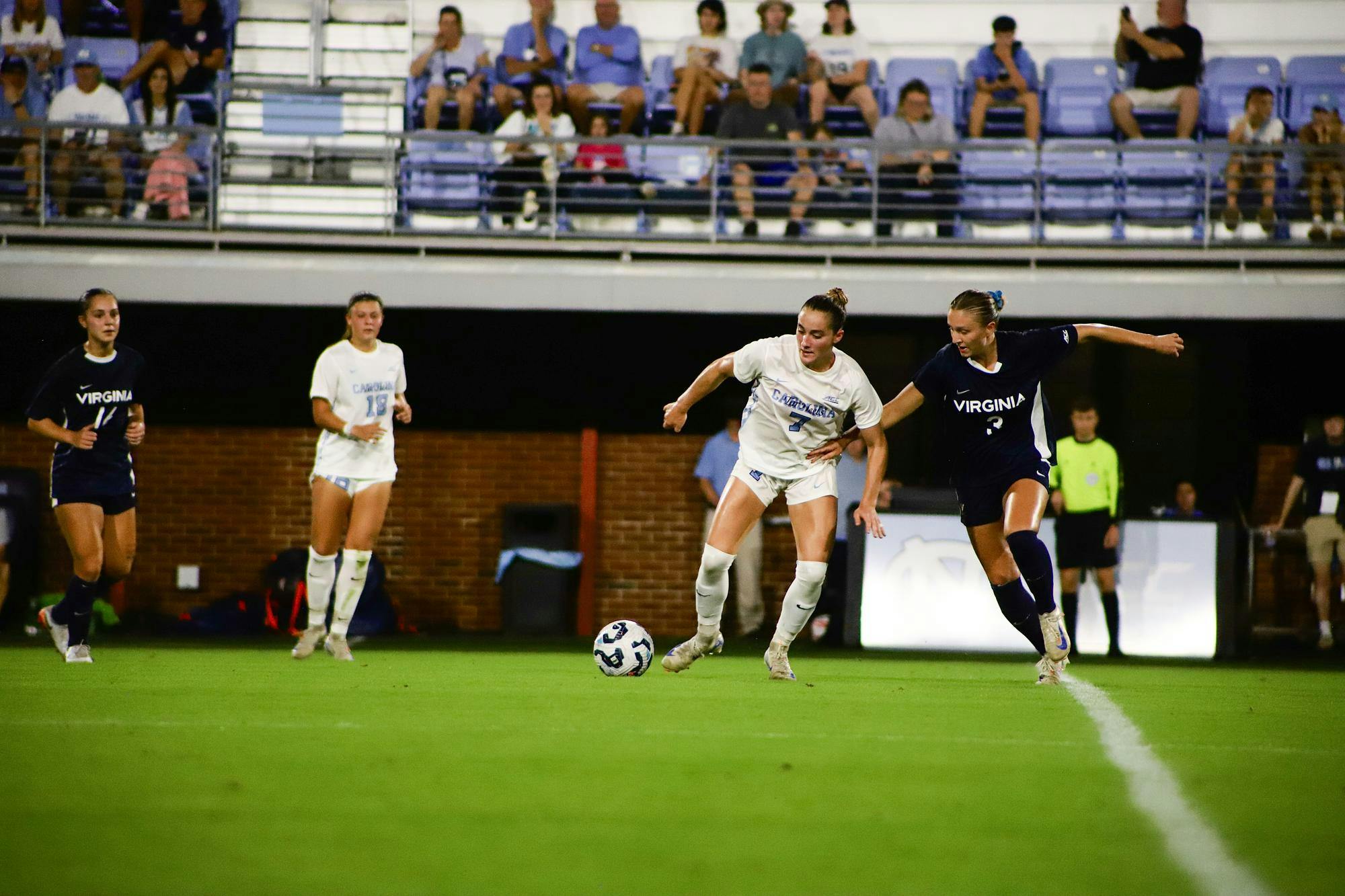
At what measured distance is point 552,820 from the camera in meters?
3.61

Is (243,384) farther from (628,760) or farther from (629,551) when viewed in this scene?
(628,760)

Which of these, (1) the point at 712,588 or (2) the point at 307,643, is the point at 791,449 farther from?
(2) the point at 307,643

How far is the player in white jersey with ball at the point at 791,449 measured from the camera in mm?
Answer: 7680

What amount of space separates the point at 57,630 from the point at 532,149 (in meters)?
6.44

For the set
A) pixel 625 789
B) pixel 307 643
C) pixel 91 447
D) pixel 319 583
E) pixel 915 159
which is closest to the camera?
pixel 625 789

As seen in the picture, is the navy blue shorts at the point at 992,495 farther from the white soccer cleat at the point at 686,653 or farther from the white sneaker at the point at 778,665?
the white soccer cleat at the point at 686,653

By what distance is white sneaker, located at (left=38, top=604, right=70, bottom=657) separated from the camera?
8.73 m

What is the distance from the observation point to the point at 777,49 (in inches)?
561

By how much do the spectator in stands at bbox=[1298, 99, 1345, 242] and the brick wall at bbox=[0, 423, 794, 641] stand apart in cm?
553

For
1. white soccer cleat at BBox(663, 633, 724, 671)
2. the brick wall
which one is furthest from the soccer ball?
the brick wall

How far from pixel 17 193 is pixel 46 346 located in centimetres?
147

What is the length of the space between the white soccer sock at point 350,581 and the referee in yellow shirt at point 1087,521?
554cm

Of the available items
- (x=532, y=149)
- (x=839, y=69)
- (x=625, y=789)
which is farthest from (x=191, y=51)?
(x=625, y=789)

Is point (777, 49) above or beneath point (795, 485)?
above
